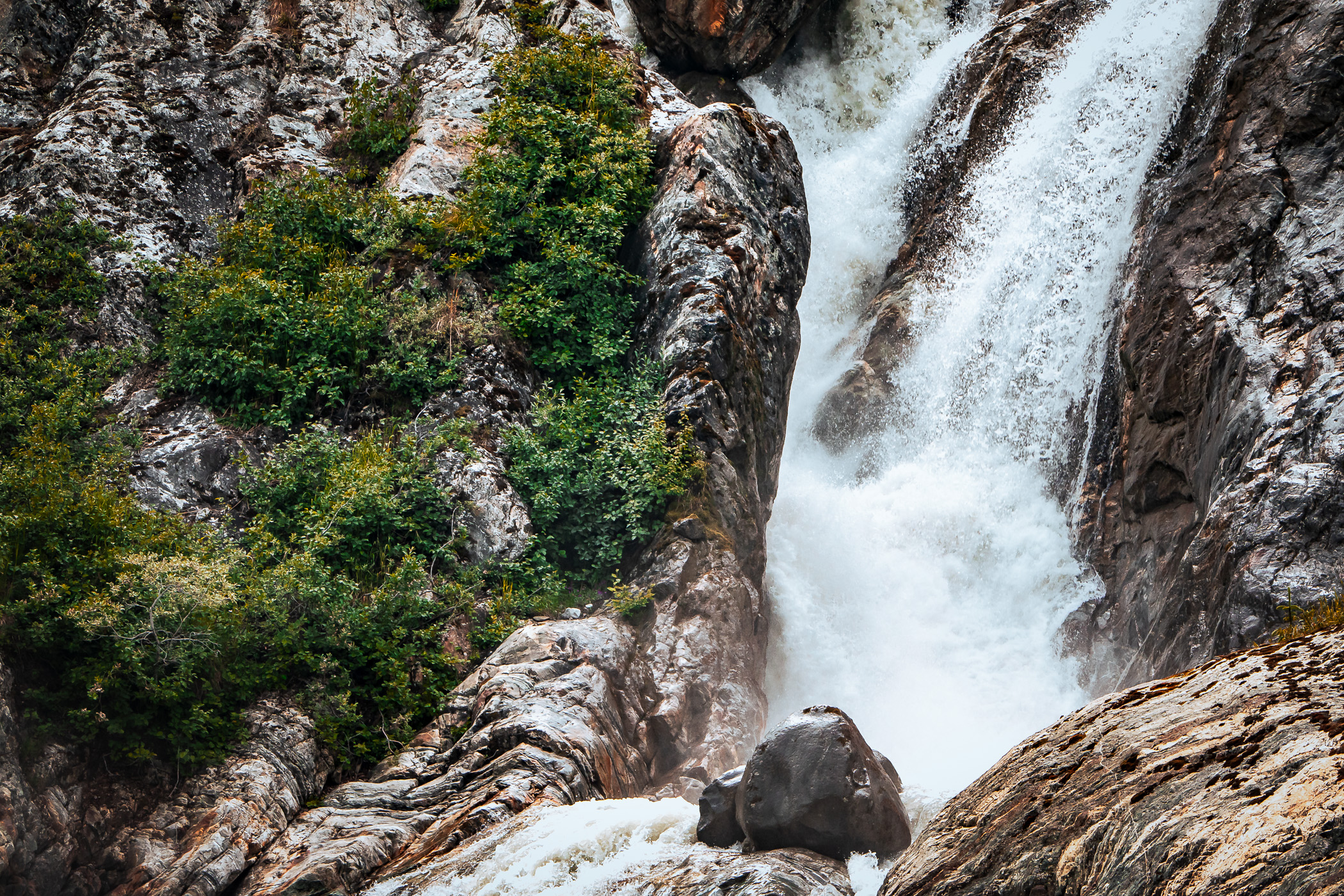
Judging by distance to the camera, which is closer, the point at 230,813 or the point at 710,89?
the point at 230,813

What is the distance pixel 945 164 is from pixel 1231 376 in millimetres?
11794

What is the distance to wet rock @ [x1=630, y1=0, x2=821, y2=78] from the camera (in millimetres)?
20219

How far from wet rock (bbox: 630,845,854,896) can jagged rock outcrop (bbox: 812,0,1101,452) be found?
11682 millimetres

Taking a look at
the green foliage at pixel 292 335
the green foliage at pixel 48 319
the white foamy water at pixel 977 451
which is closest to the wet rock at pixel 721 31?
the white foamy water at pixel 977 451

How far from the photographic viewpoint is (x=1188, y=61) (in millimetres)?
14547

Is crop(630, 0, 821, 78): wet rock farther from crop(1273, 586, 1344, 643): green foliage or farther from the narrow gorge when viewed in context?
crop(1273, 586, 1344, 643): green foliage

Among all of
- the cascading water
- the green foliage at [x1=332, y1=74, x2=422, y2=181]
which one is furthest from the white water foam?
Answer: the green foliage at [x1=332, y1=74, x2=422, y2=181]

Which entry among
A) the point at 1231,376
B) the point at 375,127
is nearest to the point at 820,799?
the point at 1231,376

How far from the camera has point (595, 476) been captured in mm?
10953

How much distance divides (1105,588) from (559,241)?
30.6ft

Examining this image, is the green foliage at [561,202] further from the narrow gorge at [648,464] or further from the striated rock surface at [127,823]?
the striated rock surface at [127,823]

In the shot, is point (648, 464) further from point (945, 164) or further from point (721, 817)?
point (945, 164)

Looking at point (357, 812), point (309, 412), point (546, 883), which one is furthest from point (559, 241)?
point (546, 883)

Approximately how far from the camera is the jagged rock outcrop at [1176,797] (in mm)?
2896
